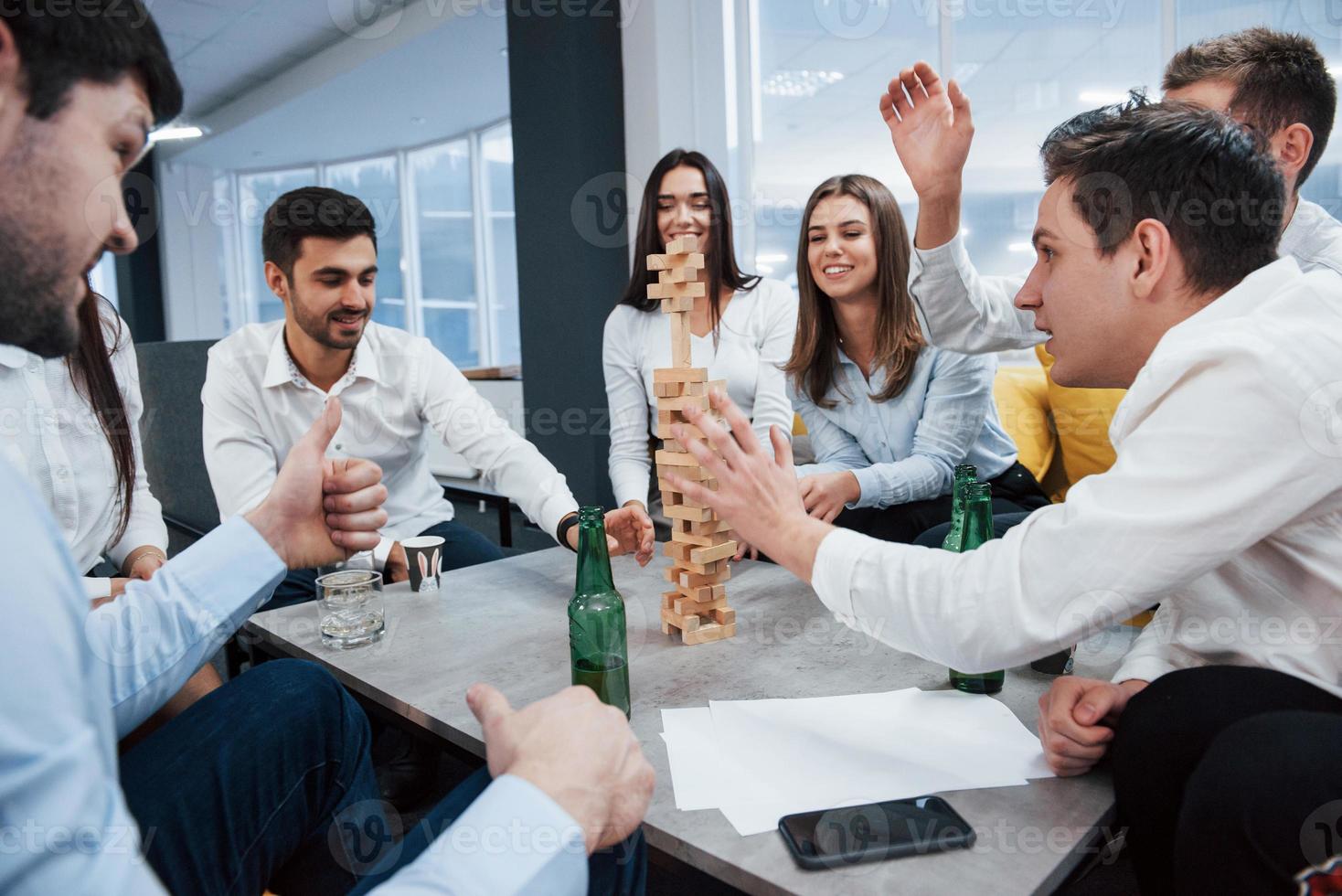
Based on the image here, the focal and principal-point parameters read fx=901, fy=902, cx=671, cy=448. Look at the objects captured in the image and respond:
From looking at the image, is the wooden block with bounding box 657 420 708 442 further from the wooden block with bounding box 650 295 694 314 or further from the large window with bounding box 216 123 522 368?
the large window with bounding box 216 123 522 368

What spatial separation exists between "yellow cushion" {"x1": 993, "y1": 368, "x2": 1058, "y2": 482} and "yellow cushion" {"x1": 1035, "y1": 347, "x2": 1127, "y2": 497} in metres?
0.05

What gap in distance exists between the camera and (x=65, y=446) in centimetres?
173

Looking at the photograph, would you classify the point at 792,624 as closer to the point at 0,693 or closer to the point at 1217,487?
the point at 1217,487

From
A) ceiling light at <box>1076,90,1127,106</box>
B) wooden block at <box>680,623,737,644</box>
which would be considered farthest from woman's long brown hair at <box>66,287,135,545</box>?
ceiling light at <box>1076,90,1127,106</box>

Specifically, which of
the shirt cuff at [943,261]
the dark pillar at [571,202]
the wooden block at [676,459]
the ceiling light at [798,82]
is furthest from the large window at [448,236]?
the wooden block at [676,459]

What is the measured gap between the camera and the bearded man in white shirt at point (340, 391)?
2.44m

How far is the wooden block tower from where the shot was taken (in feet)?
4.82

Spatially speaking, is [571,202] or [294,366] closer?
[294,366]

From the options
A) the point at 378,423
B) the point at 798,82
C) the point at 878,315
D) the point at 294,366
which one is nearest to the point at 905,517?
the point at 878,315

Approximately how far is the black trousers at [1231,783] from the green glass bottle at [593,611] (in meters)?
0.63

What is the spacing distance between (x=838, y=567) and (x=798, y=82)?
150 inches

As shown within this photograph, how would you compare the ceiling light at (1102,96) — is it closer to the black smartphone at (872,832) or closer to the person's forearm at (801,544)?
the person's forearm at (801,544)

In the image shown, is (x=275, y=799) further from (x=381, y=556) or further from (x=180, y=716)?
(x=381, y=556)

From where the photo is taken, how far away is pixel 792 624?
1553mm
